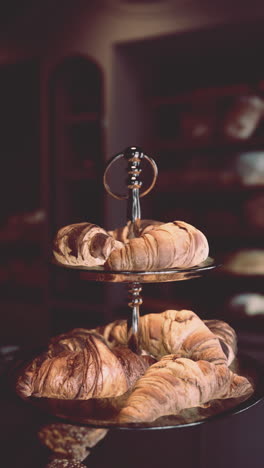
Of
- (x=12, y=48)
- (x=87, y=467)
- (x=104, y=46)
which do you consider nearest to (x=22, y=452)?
(x=87, y=467)

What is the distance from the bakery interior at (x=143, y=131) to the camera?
2508 mm

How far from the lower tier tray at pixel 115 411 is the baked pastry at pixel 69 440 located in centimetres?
13

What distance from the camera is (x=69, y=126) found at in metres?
2.93

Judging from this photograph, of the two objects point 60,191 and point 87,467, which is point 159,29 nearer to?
point 60,191

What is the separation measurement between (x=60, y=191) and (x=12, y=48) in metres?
1.01

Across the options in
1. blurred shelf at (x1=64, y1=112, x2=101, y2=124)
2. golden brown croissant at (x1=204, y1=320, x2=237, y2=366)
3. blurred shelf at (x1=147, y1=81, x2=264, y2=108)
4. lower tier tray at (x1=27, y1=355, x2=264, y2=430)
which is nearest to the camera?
lower tier tray at (x1=27, y1=355, x2=264, y2=430)

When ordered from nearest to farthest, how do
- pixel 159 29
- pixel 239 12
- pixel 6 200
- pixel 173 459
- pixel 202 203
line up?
pixel 173 459, pixel 239 12, pixel 159 29, pixel 202 203, pixel 6 200

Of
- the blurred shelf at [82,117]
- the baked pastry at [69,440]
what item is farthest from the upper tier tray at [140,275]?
the blurred shelf at [82,117]

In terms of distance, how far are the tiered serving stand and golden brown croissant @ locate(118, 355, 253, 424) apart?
0.02 metres

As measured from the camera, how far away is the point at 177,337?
957 millimetres

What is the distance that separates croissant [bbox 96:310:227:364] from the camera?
92cm

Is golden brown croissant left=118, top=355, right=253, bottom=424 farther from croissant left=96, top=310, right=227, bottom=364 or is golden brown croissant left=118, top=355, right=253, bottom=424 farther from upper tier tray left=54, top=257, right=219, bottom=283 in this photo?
upper tier tray left=54, top=257, right=219, bottom=283

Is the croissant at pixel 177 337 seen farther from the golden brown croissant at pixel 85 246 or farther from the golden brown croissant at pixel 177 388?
the golden brown croissant at pixel 85 246

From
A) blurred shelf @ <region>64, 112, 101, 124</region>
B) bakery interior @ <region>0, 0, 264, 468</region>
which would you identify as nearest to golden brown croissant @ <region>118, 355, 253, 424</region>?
bakery interior @ <region>0, 0, 264, 468</region>
